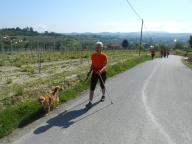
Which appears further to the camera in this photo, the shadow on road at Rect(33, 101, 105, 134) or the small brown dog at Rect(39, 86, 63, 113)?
the small brown dog at Rect(39, 86, 63, 113)

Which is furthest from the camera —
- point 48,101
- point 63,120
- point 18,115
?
point 48,101

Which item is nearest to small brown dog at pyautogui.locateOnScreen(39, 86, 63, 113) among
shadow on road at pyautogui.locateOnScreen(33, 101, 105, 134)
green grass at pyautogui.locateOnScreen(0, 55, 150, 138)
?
green grass at pyautogui.locateOnScreen(0, 55, 150, 138)

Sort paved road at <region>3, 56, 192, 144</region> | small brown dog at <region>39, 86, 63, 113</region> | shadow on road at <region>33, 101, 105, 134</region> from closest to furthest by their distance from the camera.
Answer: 1. paved road at <region>3, 56, 192, 144</region>
2. shadow on road at <region>33, 101, 105, 134</region>
3. small brown dog at <region>39, 86, 63, 113</region>

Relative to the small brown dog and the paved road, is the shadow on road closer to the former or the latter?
the paved road

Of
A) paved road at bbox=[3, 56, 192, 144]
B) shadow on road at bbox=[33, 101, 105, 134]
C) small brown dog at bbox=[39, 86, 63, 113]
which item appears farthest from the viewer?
small brown dog at bbox=[39, 86, 63, 113]

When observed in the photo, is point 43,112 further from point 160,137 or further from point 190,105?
point 190,105

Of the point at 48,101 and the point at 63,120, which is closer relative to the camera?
the point at 63,120

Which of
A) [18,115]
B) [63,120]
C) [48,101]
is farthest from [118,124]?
[18,115]

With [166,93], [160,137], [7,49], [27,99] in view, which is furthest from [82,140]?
[7,49]

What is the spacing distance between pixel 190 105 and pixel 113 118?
11.7ft

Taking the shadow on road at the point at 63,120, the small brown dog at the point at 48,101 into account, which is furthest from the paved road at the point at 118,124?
the small brown dog at the point at 48,101

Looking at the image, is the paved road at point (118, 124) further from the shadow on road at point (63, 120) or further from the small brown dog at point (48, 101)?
the small brown dog at point (48, 101)

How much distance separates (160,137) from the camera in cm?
801

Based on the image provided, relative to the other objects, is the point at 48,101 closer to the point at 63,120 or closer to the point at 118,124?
the point at 63,120
